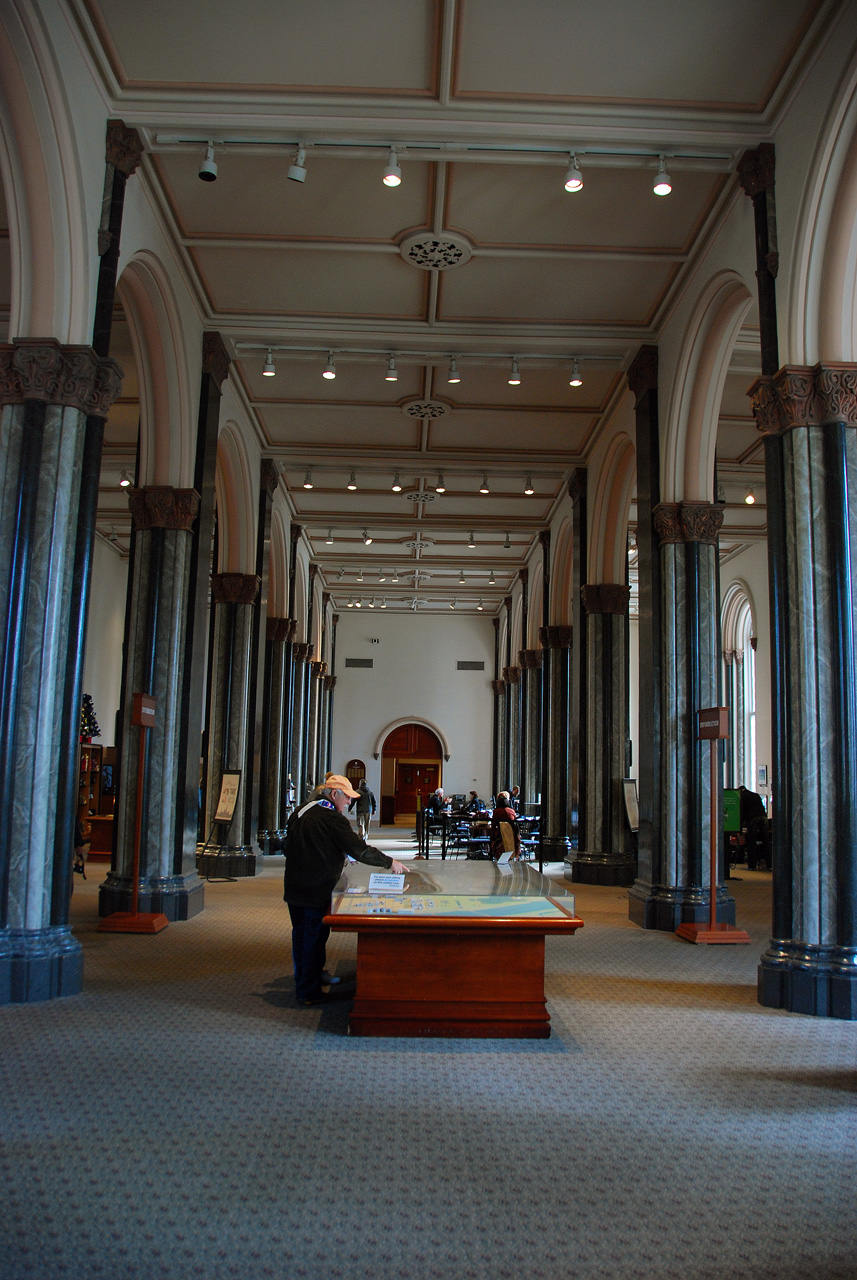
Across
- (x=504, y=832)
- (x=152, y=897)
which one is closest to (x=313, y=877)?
(x=152, y=897)

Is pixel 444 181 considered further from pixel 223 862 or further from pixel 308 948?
pixel 223 862

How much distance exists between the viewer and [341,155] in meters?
7.37

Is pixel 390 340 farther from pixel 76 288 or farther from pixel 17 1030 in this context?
pixel 17 1030

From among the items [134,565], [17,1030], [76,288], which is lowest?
[17,1030]

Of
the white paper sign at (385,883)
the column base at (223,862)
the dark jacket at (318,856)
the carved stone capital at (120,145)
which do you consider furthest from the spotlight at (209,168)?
the column base at (223,862)

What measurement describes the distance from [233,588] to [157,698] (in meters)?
4.50

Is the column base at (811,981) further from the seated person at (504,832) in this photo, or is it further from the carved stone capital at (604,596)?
the carved stone capital at (604,596)

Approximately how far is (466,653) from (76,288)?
896 inches

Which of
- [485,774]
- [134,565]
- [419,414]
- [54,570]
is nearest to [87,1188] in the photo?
[54,570]

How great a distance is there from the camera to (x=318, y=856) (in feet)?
18.7

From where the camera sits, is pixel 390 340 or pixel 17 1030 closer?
pixel 17 1030

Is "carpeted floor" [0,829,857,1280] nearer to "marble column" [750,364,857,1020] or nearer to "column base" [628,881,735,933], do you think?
"marble column" [750,364,857,1020]

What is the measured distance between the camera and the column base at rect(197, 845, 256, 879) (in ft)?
41.6

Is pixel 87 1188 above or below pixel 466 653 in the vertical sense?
below
